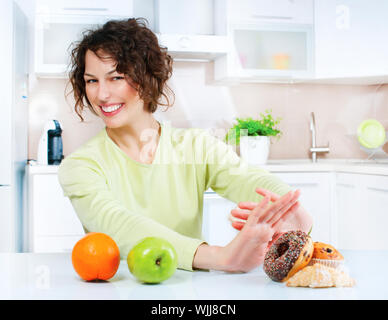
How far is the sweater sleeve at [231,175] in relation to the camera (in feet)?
2.31

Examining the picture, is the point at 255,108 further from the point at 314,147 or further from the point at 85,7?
the point at 85,7

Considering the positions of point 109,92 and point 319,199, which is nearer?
point 109,92

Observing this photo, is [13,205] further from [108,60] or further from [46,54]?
[108,60]

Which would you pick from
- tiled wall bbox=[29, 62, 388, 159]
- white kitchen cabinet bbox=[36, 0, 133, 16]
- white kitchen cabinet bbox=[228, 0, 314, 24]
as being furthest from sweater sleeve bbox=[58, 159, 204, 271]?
white kitchen cabinet bbox=[228, 0, 314, 24]

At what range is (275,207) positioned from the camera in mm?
403

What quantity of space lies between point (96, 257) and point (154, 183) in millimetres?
286

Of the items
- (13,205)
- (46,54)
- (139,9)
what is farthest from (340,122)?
(13,205)

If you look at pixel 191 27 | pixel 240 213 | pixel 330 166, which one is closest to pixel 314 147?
pixel 330 166

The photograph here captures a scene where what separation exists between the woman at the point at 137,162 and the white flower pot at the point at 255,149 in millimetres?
262

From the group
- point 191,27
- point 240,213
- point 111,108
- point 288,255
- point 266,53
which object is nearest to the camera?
point 288,255

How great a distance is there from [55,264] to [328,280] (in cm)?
26

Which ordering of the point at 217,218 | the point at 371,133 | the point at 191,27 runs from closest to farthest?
1. the point at 191,27
2. the point at 217,218
3. the point at 371,133
